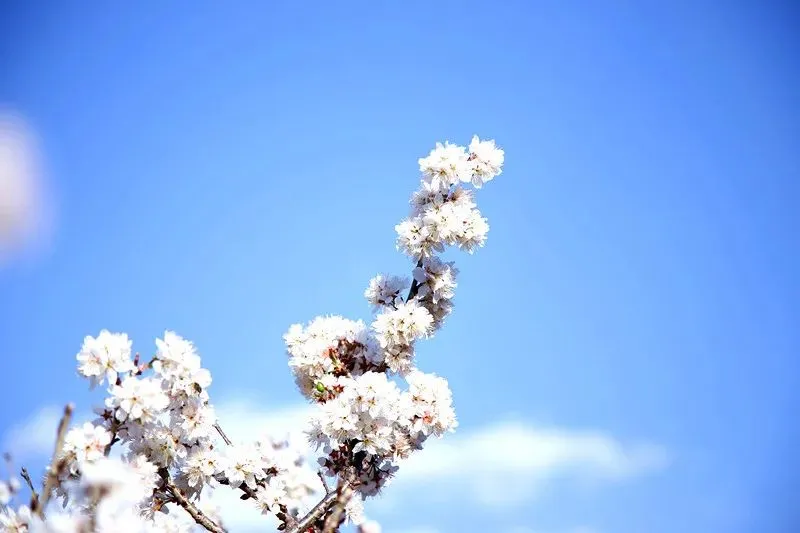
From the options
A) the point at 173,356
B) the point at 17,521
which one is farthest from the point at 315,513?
the point at 17,521

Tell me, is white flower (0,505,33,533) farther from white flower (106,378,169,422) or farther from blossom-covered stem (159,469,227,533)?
blossom-covered stem (159,469,227,533)

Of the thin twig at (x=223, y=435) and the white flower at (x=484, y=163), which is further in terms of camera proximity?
the white flower at (x=484, y=163)

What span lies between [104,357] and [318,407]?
232 cm

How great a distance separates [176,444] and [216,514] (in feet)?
2.83

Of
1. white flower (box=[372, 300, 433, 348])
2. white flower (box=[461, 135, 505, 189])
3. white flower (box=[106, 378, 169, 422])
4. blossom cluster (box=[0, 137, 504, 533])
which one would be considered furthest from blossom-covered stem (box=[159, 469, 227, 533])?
white flower (box=[461, 135, 505, 189])

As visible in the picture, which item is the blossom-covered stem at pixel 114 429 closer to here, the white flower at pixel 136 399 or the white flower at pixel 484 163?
the white flower at pixel 136 399

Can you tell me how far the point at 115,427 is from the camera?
217 inches

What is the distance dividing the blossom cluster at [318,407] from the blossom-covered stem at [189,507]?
0.04 ft

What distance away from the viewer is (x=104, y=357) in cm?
543

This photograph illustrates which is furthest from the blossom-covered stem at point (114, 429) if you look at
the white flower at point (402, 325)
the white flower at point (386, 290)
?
the white flower at point (386, 290)

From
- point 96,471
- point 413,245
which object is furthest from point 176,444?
point 96,471

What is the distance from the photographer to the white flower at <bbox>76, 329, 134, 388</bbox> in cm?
543

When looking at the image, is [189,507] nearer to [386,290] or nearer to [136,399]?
[136,399]

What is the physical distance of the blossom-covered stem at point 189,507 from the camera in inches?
238
